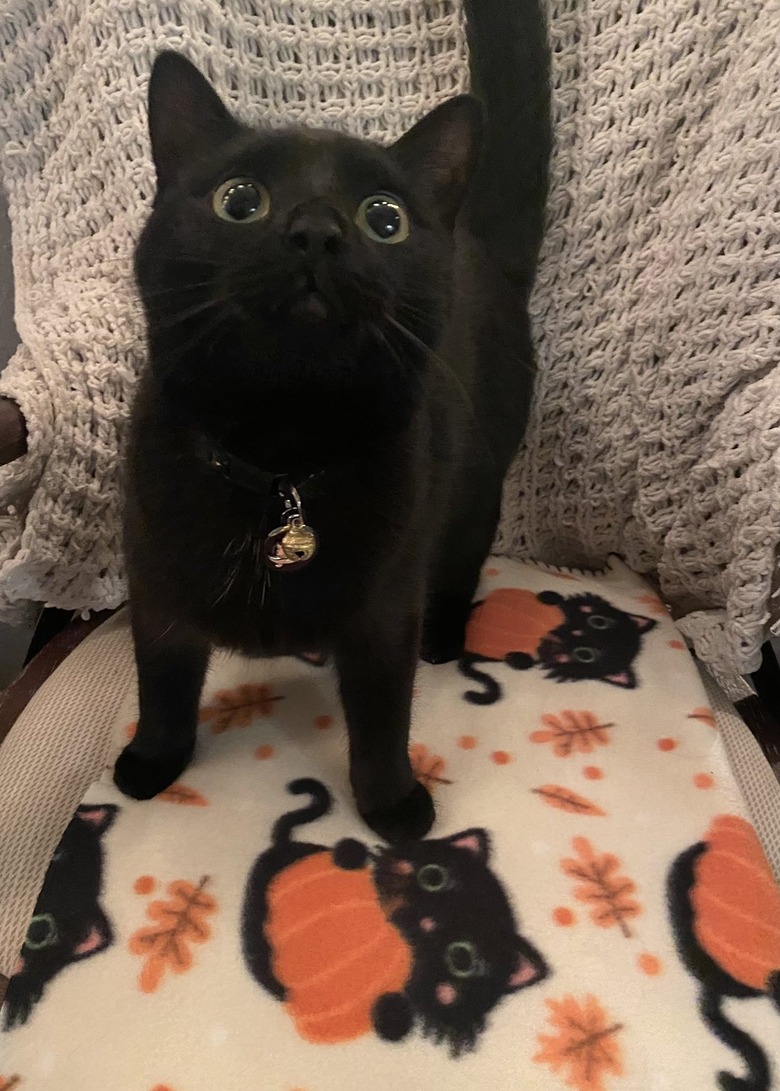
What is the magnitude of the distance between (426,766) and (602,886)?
0.18 meters

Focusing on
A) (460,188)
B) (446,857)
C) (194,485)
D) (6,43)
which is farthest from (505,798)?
(6,43)

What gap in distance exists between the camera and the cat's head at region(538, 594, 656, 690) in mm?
834

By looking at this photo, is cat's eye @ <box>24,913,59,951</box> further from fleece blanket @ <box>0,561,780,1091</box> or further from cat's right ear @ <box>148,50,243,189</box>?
cat's right ear @ <box>148,50,243,189</box>

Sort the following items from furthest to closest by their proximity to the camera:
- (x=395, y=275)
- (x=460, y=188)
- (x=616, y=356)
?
(x=616, y=356) → (x=460, y=188) → (x=395, y=275)

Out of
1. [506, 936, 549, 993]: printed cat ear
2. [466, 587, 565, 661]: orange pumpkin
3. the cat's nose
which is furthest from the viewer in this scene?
[466, 587, 565, 661]: orange pumpkin

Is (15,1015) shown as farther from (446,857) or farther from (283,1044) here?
(446,857)

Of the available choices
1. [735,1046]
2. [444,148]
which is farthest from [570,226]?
[735,1046]

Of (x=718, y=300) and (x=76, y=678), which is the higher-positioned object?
(x=718, y=300)

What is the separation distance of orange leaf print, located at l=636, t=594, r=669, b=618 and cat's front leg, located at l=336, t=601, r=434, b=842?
36 cm

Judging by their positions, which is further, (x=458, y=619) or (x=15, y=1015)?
(x=458, y=619)

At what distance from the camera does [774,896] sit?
63 centimetres

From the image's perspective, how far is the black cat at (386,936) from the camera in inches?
21.5

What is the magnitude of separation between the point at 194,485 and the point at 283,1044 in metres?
0.36

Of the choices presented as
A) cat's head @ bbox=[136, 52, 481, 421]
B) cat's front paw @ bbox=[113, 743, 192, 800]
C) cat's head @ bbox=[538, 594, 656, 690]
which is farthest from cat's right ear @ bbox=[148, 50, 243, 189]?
cat's head @ bbox=[538, 594, 656, 690]
